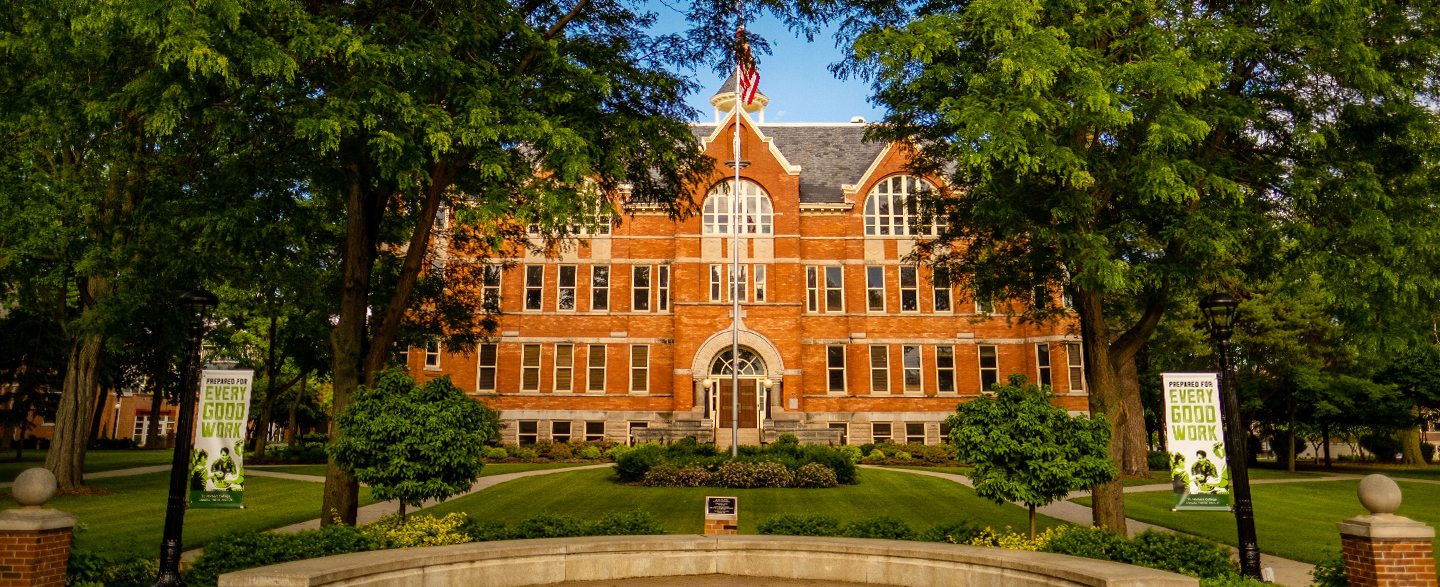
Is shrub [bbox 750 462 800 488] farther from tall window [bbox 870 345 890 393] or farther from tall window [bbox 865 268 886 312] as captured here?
tall window [bbox 865 268 886 312]

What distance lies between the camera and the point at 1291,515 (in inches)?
733

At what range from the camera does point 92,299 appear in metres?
20.7

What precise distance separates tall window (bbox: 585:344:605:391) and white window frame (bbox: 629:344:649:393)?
132 cm

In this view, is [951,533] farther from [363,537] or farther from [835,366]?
[835,366]

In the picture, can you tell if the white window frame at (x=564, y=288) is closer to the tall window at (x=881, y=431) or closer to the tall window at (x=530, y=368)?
the tall window at (x=530, y=368)

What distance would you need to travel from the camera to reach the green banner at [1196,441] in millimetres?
10812

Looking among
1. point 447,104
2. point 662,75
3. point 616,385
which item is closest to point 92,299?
point 447,104

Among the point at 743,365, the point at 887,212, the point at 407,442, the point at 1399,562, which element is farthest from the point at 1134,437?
the point at 407,442

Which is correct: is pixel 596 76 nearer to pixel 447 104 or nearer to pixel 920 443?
pixel 447 104

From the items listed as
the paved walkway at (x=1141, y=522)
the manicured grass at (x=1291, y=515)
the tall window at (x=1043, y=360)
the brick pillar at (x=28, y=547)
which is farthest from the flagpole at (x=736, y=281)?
the tall window at (x=1043, y=360)

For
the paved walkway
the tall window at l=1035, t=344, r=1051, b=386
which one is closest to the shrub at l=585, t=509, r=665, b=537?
the paved walkway

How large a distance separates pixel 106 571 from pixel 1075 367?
36.3 metres

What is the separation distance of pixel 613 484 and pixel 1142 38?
17124 mm

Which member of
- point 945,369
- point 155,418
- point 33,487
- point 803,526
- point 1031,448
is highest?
point 945,369
